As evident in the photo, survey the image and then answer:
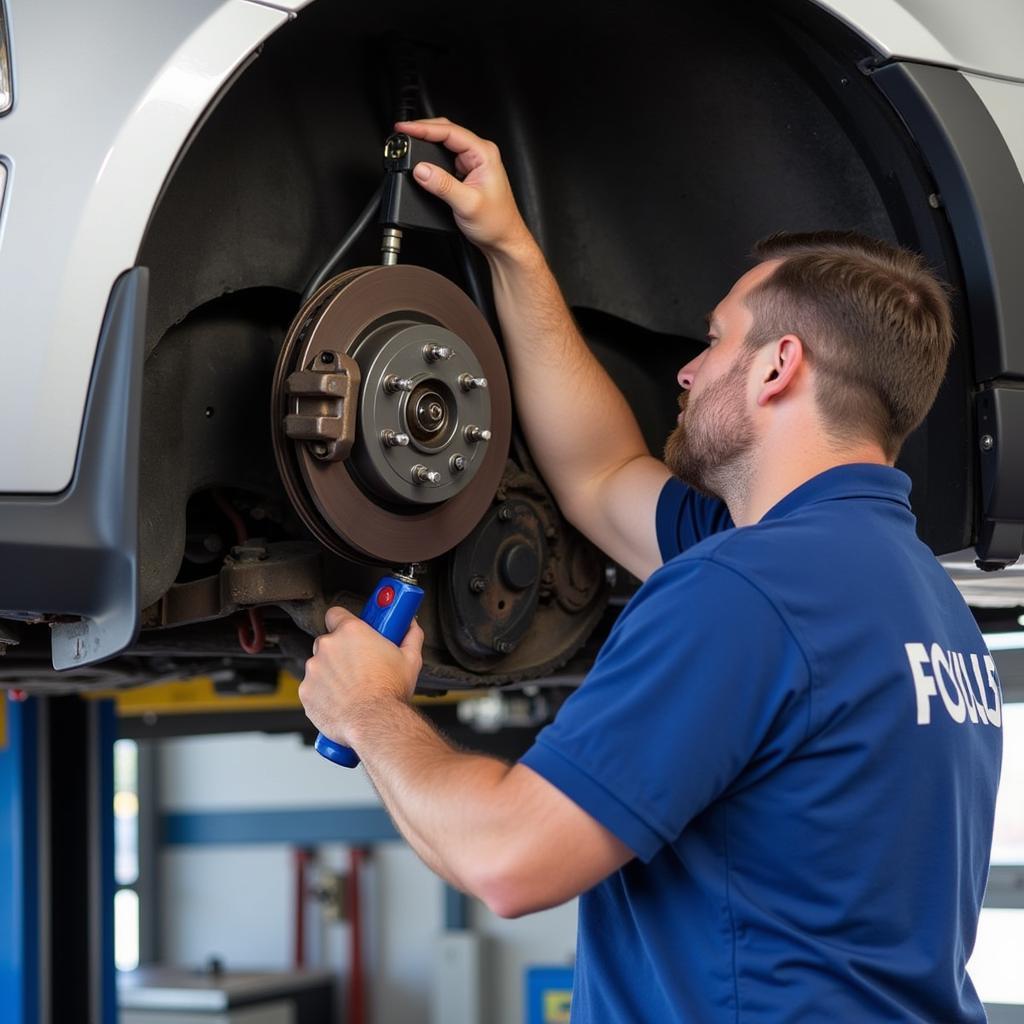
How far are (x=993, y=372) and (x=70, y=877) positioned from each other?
233 centimetres

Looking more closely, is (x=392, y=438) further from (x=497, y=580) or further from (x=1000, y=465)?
(x=1000, y=465)

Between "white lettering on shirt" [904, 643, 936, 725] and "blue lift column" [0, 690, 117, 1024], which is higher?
"white lettering on shirt" [904, 643, 936, 725]

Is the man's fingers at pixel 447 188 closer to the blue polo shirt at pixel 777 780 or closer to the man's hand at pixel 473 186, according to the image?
the man's hand at pixel 473 186

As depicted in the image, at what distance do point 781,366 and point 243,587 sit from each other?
0.48 m

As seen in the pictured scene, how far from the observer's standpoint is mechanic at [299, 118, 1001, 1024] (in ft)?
2.78

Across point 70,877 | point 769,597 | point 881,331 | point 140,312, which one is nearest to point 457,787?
point 769,597

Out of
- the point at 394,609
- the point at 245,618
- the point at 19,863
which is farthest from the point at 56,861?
the point at 394,609

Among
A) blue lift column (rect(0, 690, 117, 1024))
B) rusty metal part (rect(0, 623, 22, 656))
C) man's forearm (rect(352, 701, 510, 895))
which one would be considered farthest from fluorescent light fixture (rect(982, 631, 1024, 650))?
blue lift column (rect(0, 690, 117, 1024))

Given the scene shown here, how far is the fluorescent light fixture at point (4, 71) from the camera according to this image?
0.85m

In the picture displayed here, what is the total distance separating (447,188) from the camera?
118cm

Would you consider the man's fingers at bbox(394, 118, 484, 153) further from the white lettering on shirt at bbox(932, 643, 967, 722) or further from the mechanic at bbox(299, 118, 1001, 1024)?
the white lettering on shirt at bbox(932, 643, 967, 722)

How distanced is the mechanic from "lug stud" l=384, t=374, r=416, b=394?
7.6 inches

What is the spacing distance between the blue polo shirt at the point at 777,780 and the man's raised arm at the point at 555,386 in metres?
0.39

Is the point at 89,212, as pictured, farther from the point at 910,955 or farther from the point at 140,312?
the point at 910,955
